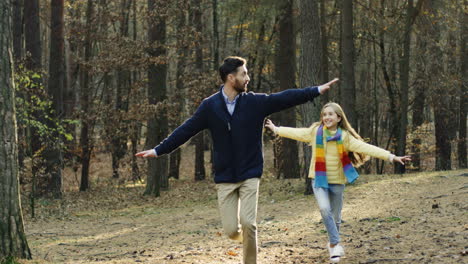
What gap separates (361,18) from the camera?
27.8m

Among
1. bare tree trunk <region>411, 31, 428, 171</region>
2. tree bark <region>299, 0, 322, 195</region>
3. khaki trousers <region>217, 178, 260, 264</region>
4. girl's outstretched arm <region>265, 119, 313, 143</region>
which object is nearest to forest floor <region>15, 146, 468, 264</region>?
girl's outstretched arm <region>265, 119, 313, 143</region>

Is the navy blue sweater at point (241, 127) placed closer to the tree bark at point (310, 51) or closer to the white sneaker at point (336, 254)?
the white sneaker at point (336, 254)

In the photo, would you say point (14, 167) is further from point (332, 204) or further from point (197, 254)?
point (332, 204)

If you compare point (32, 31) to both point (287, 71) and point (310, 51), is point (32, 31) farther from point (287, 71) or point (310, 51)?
point (310, 51)

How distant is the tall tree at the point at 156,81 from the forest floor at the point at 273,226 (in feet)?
3.93

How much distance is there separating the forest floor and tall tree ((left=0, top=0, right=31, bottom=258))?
1.33 feet

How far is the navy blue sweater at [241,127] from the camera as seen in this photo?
6.31 metres

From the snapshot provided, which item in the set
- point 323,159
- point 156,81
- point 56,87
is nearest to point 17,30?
point 56,87

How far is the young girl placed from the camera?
23.6 feet

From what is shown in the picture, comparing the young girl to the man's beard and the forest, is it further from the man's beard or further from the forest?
the man's beard

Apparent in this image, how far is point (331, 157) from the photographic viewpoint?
23.9 ft

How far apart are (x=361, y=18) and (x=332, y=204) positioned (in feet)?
71.7

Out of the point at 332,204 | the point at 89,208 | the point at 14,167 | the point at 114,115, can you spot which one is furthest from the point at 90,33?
the point at 332,204

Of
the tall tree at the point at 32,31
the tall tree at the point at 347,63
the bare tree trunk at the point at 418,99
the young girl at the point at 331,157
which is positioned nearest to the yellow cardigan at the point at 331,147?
the young girl at the point at 331,157
